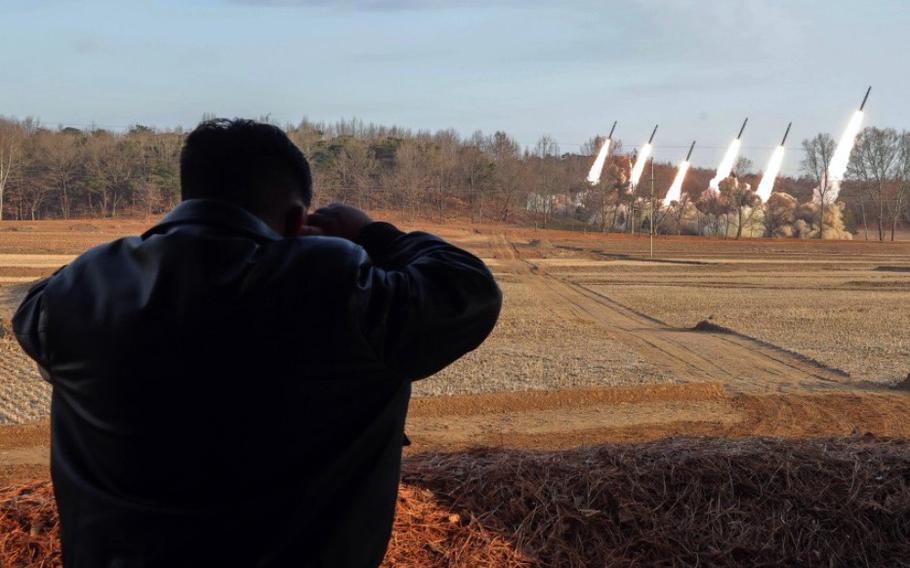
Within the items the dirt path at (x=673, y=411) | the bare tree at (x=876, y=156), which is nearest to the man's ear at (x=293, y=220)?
the dirt path at (x=673, y=411)

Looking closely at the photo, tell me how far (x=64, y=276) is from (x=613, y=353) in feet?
59.1

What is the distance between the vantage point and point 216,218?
1.85 m

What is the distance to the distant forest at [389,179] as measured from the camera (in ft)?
222

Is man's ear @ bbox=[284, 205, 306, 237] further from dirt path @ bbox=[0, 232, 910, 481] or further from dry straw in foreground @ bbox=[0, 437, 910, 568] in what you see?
dirt path @ bbox=[0, 232, 910, 481]

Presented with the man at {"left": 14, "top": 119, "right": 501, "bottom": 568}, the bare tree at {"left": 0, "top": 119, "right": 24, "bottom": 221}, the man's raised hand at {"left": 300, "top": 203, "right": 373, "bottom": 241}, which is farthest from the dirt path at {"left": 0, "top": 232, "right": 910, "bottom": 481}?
the bare tree at {"left": 0, "top": 119, "right": 24, "bottom": 221}

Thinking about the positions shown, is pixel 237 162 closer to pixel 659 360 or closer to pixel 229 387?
pixel 229 387

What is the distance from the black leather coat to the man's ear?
14cm

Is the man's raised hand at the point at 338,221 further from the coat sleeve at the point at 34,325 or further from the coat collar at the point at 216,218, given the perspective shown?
the coat sleeve at the point at 34,325

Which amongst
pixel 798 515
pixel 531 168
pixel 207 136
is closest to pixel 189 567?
pixel 207 136

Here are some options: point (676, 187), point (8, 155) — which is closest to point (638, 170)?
point (676, 187)

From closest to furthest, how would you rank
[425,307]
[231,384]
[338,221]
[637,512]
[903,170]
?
[231,384]
[425,307]
[338,221]
[637,512]
[903,170]

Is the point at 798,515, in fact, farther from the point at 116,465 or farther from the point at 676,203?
the point at 676,203

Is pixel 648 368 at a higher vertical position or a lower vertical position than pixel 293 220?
lower

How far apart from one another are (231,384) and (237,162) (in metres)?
0.53
